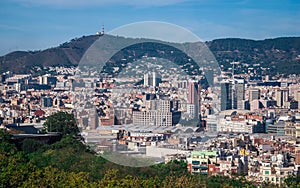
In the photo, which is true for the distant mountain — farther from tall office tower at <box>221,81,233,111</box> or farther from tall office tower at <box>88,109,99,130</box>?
tall office tower at <box>88,109,99,130</box>

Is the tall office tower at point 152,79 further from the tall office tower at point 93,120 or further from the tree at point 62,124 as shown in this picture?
the tall office tower at point 93,120

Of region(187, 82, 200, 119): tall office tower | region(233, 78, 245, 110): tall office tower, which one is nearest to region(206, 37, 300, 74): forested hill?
region(233, 78, 245, 110): tall office tower

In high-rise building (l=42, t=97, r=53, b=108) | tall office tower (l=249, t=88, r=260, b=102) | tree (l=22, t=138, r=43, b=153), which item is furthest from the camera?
tall office tower (l=249, t=88, r=260, b=102)

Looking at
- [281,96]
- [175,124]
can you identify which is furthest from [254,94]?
[175,124]

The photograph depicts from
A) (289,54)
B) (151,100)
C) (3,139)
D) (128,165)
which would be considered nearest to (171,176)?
(128,165)

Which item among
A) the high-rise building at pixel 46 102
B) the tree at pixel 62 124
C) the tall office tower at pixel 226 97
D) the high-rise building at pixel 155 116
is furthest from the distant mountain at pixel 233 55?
the high-rise building at pixel 155 116

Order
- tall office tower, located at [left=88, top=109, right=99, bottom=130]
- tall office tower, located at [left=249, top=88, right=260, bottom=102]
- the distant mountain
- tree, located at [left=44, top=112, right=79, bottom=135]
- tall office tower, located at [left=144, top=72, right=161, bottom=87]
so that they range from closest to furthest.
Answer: tall office tower, located at [left=88, top=109, right=99, bottom=130] < tree, located at [left=44, top=112, right=79, bottom=135] < tall office tower, located at [left=144, top=72, right=161, bottom=87] < tall office tower, located at [left=249, top=88, right=260, bottom=102] < the distant mountain

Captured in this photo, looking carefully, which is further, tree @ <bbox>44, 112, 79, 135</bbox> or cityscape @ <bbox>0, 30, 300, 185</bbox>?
tree @ <bbox>44, 112, 79, 135</bbox>
